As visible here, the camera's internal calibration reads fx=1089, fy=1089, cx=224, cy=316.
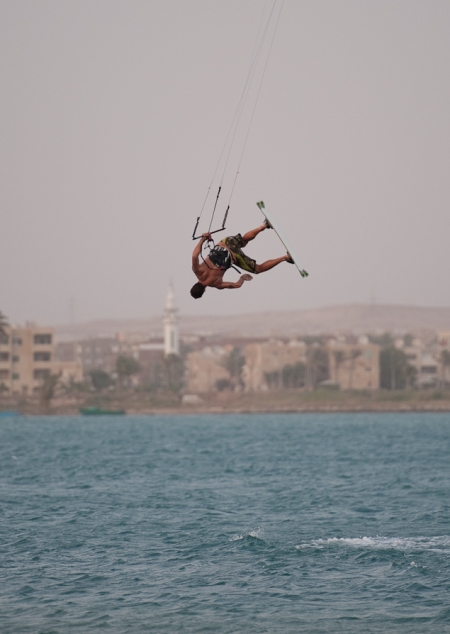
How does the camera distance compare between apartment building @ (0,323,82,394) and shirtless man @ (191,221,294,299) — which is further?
apartment building @ (0,323,82,394)

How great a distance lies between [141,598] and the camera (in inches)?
1006

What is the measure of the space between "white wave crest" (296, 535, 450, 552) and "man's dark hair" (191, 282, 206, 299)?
47.4 ft

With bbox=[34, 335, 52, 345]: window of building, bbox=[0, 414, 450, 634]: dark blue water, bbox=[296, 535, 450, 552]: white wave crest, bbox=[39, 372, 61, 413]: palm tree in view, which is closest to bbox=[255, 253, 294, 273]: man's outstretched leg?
bbox=[0, 414, 450, 634]: dark blue water

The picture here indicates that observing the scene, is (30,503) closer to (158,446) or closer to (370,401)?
(158,446)

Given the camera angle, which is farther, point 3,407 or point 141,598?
point 3,407

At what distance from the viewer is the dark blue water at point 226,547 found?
24.0 metres

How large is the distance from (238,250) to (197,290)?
3.43ft

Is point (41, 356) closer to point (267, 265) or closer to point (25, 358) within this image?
point (25, 358)

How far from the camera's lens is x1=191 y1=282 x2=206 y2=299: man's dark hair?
19.8 meters

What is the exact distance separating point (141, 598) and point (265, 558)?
586 centimetres

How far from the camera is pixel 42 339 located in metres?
168

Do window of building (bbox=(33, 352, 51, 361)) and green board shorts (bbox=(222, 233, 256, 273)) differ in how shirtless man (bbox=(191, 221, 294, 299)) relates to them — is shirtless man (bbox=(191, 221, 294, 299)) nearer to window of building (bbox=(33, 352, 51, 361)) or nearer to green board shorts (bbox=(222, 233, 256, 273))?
green board shorts (bbox=(222, 233, 256, 273))

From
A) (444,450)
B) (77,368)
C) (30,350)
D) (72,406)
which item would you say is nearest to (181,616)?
(444,450)

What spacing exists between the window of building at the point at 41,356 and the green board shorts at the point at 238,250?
150393 millimetres
